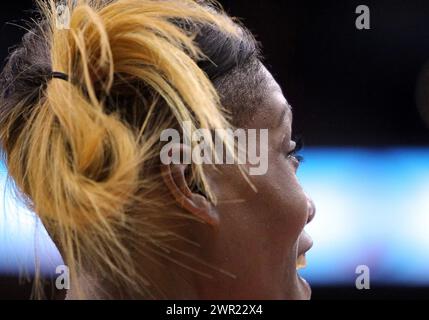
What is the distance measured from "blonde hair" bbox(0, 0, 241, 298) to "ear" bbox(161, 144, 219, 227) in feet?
0.04

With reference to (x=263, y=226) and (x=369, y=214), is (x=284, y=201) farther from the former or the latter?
(x=369, y=214)

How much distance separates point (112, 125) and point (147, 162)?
0.24ft

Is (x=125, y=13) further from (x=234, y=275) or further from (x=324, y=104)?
(x=324, y=104)

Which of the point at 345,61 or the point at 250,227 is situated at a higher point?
the point at 345,61

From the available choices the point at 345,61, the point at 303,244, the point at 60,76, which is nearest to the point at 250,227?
the point at 303,244

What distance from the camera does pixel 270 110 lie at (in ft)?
3.42

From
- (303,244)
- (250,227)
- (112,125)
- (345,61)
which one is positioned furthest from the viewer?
(345,61)

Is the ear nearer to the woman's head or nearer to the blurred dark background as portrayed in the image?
the woman's head

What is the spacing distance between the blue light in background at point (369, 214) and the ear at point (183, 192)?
1.29 metres

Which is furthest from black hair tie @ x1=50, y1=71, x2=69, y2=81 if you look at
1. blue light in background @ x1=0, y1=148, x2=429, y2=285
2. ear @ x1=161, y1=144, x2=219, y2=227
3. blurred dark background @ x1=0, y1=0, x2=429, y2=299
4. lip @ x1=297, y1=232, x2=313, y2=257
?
blue light in background @ x1=0, y1=148, x2=429, y2=285

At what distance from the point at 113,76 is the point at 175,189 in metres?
0.16

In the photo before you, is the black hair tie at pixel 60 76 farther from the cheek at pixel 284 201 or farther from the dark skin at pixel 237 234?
the cheek at pixel 284 201

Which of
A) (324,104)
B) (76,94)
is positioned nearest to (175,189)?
(76,94)

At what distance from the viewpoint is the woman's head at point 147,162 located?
35.6 inches
